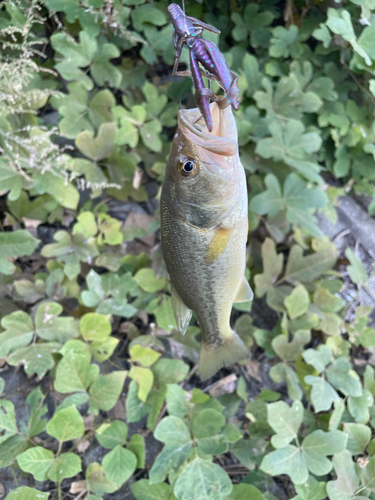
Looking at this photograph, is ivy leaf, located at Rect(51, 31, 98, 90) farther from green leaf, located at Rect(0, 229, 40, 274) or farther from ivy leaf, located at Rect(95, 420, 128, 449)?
ivy leaf, located at Rect(95, 420, 128, 449)

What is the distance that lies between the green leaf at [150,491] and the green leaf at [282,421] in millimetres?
515

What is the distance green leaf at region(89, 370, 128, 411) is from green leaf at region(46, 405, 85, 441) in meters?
0.13

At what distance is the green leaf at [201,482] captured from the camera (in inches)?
51.1

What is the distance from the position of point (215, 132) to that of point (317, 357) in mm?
1350

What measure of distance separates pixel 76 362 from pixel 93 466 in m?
0.53

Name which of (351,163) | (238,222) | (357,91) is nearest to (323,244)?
(351,163)

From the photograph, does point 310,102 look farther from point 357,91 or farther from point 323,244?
point 323,244

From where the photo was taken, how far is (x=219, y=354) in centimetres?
126

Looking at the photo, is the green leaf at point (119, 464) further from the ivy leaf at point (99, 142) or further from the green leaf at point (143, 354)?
the ivy leaf at point (99, 142)

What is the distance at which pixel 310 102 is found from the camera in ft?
6.29

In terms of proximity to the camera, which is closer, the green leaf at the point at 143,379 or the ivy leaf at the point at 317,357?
the green leaf at the point at 143,379

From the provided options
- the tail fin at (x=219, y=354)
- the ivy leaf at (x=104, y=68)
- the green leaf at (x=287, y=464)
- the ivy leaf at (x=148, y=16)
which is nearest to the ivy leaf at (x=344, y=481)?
the green leaf at (x=287, y=464)

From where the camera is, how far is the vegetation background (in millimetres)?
1463

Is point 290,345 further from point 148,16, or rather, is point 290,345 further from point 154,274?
point 148,16
